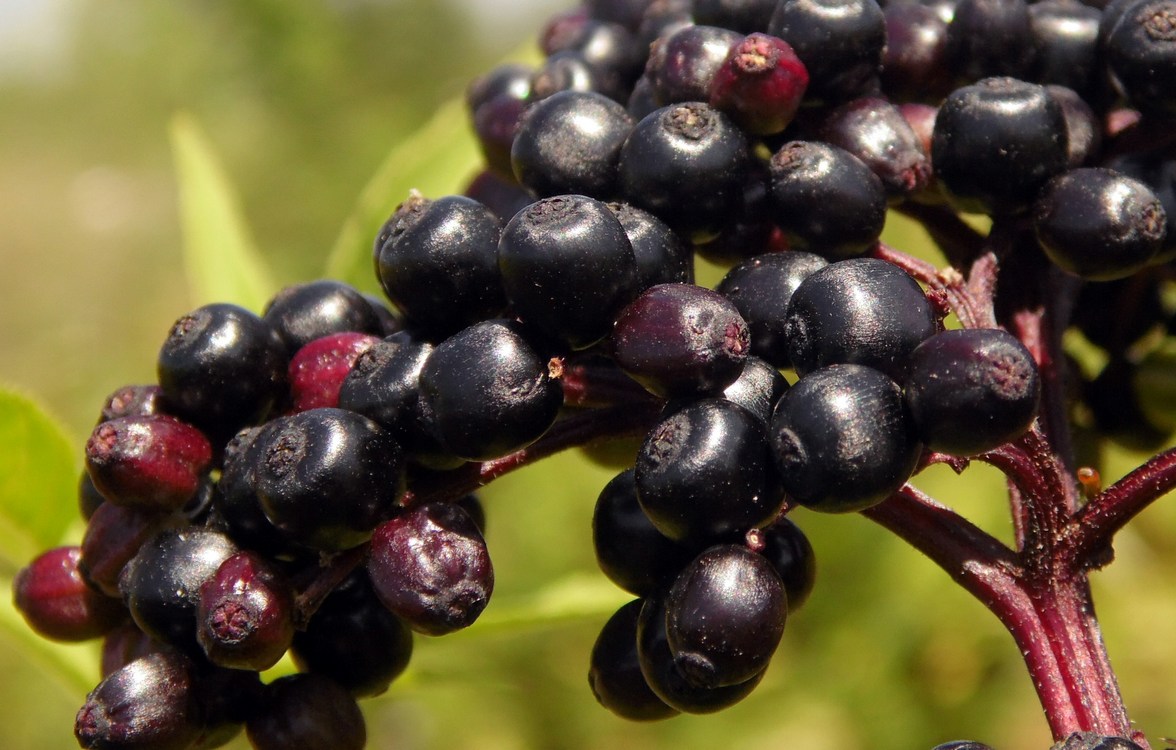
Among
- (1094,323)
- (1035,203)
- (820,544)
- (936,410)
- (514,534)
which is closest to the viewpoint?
(936,410)

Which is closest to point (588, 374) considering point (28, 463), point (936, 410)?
point (936, 410)

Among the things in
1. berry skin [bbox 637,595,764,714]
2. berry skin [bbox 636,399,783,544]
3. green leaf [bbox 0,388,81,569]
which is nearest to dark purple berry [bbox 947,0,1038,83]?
berry skin [bbox 636,399,783,544]

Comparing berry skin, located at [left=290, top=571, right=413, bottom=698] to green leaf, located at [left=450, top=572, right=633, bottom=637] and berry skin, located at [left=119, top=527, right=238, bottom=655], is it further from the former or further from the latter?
green leaf, located at [left=450, top=572, right=633, bottom=637]

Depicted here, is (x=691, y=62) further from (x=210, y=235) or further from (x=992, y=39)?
(x=210, y=235)

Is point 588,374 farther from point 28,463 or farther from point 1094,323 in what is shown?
point 28,463

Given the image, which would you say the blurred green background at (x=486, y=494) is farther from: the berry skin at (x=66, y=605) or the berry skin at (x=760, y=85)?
the berry skin at (x=760, y=85)

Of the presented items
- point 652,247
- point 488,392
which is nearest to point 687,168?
point 652,247
